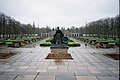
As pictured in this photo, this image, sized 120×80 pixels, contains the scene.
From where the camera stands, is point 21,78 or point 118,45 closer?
point 21,78

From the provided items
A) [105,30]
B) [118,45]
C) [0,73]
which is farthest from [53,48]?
[105,30]

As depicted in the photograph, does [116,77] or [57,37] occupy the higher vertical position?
[57,37]

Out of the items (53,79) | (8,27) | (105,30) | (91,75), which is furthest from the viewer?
(105,30)

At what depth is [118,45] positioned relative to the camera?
33.7 m

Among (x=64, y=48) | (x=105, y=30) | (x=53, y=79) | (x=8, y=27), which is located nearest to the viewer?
(x=53, y=79)

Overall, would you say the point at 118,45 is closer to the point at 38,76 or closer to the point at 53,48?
the point at 53,48

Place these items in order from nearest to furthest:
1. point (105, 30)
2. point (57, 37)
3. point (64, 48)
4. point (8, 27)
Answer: point (64, 48) → point (57, 37) → point (8, 27) → point (105, 30)

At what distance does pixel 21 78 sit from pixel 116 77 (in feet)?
17.0

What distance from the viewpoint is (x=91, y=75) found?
1052 centimetres

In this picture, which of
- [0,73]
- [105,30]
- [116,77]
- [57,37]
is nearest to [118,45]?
[57,37]

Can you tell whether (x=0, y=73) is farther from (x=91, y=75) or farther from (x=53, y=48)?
(x=53, y=48)

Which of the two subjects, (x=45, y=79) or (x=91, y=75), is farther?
(x=91, y=75)

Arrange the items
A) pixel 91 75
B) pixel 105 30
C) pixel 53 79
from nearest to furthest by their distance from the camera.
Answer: pixel 53 79, pixel 91 75, pixel 105 30

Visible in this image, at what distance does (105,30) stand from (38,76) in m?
60.1
